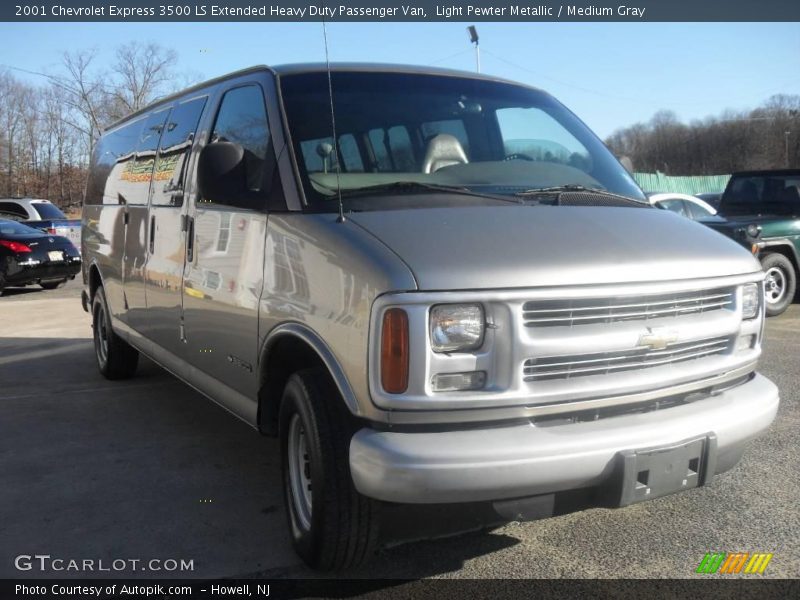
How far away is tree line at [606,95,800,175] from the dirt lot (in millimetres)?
78549

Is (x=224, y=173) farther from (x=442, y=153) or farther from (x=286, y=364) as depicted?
(x=442, y=153)

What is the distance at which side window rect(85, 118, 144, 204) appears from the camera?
5.96 metres

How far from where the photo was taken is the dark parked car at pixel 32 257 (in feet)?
46.1

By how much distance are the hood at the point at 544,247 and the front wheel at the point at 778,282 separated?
729cm

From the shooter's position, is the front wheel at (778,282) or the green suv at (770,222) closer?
the green suv at (770,222)

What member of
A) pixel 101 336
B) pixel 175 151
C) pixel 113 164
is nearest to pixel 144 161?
pixel 175 151

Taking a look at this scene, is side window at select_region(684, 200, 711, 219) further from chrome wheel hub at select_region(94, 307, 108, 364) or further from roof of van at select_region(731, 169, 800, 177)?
chrome wheel hub at select_region(94, 307, 108, 364)

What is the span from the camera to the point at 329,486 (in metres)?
2.77

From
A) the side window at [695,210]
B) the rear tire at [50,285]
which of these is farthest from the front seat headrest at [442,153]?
the rear tire at [50,285]

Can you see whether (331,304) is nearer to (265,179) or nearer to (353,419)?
(353,419)

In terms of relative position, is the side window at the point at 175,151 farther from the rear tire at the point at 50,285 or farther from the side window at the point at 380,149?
the rear tire at the point at 50,285

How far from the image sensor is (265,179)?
137 inches

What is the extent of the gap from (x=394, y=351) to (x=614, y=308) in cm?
82

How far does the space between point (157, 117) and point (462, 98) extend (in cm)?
246
